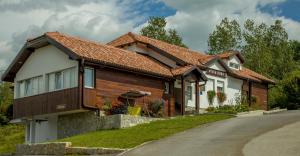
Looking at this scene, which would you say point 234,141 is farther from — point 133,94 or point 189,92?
point 189,92

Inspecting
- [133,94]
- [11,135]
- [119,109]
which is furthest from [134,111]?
[11,135]

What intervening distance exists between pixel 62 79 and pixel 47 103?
1786mm

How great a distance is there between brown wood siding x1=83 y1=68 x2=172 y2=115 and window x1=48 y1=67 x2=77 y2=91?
137 centimetres

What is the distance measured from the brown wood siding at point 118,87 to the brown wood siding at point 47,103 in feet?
3.11

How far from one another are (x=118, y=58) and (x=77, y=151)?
40.5 feet

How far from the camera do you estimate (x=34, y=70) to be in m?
38.7

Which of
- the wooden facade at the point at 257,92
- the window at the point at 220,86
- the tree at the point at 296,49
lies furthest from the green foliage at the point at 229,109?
the tree at the point at 296,49

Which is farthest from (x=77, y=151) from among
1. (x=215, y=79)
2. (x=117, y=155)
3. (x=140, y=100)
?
(x=215, y=79)

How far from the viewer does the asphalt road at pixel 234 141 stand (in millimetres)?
21484

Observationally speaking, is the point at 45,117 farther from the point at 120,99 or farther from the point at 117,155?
the point at 117,155

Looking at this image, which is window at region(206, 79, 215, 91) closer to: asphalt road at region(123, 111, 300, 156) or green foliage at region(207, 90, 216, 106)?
green foliage at region(207, 90, 216, 106)

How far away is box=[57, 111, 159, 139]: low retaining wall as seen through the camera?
32281mm

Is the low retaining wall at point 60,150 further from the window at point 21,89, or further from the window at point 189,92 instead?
the window at point 189,92

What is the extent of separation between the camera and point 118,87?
119ft
